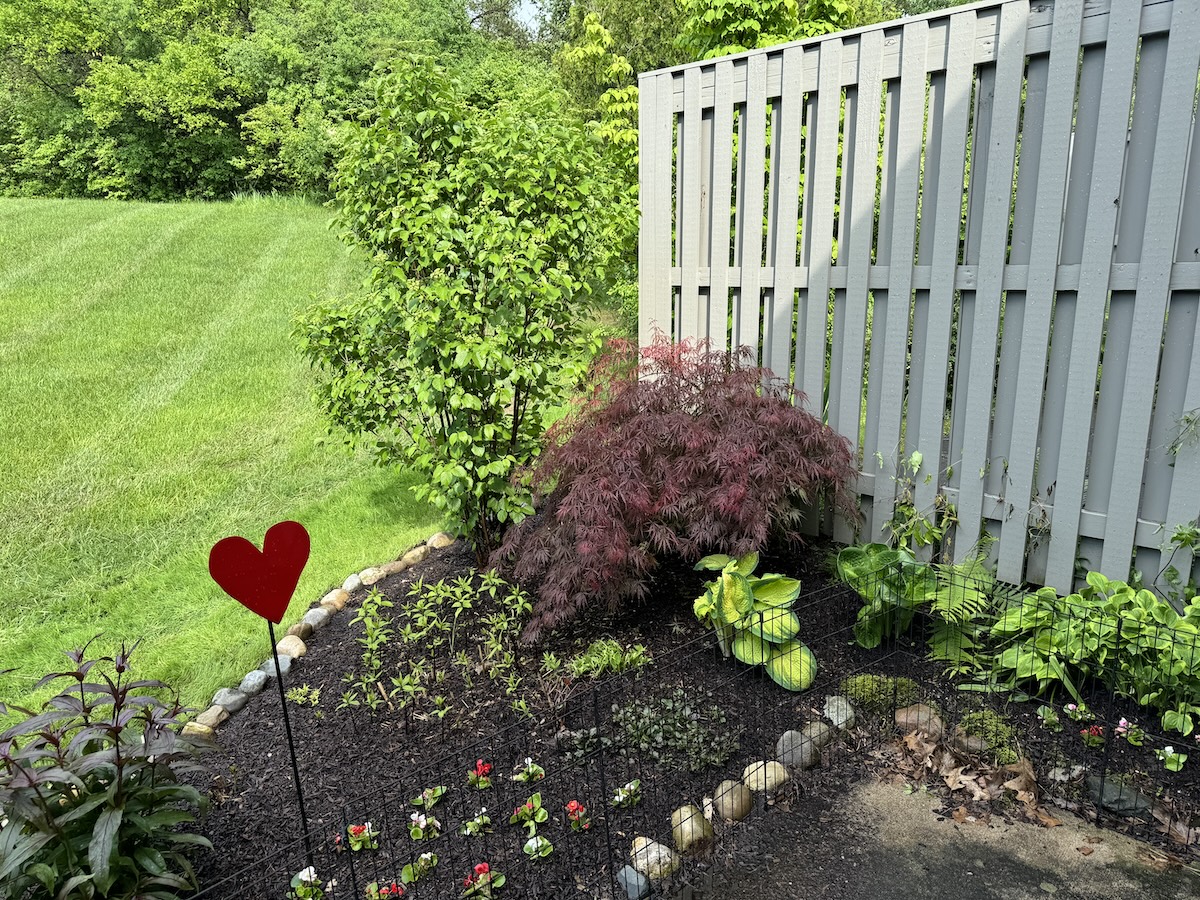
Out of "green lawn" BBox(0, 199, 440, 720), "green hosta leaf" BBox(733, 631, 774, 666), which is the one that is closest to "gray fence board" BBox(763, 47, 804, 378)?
"green hosta leaf" BBox(733, 631, 774, 666)

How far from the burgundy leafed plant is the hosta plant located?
0.14 m

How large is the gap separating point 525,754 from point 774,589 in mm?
1204

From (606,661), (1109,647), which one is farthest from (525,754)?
(1109,647)

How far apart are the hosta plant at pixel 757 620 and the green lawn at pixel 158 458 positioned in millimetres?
2068

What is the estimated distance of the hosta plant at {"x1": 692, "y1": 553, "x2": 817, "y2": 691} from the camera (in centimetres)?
299

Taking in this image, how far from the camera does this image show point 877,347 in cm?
368

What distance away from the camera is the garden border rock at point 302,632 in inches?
122

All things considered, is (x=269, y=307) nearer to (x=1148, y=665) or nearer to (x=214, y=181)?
(x=1148, y=665)

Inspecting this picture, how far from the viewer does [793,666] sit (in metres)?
3.02

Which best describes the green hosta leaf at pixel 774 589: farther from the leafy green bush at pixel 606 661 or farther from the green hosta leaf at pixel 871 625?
the leafy green bush at pixel 606 661

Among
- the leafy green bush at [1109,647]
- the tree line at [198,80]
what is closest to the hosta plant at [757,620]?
the leafy green bush at [1109,647]

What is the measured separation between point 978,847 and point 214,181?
2187 centimetres

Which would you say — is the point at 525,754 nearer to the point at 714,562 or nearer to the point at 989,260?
the point at 714,562

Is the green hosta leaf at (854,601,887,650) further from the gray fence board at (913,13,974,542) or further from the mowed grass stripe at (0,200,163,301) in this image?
the mowed grass stripe at (0,200,163,301)
